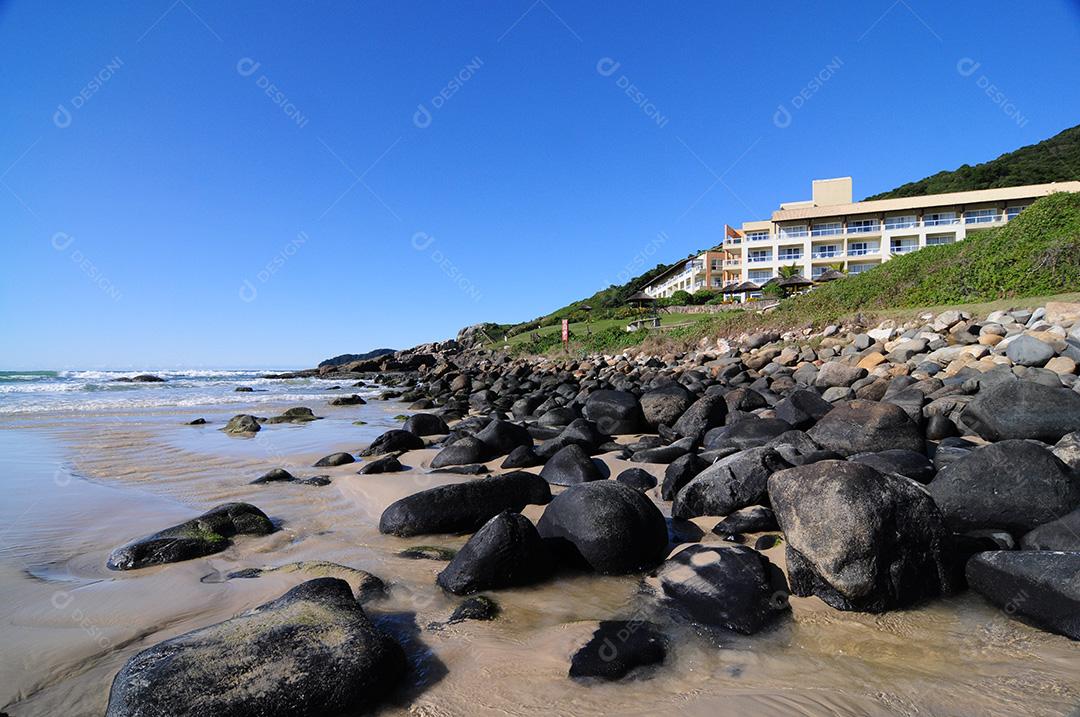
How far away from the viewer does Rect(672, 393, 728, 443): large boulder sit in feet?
31.1

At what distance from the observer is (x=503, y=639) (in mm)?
3172

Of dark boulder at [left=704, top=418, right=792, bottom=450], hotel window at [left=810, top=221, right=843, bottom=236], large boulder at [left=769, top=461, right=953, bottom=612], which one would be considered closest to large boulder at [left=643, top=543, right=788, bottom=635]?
large boulder at [left=769, top=461, right=953, bottom=612]

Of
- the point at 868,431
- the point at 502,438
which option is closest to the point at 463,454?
the point at 502,438

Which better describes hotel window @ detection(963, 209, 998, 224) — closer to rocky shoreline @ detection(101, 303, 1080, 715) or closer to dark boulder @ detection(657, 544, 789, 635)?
rocky shoreline @ detection(101, 303, 1080, 715)

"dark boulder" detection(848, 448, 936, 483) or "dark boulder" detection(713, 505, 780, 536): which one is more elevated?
"dark boulder" detection(848, 448, 936, 483)

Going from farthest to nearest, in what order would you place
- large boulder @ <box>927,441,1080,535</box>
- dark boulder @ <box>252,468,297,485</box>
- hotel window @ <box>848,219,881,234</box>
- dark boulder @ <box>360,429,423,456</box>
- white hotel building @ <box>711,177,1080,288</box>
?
hotel window @ <box>848,219,881,234</box>
white hotel building @ <box>711,177,1080,288</box>
dark boulder @ <box>360,429,423,456</box>
dark boulder @ <box>252,468,297,485</box>
large boulder @ <box>927,441,1080,535</box>

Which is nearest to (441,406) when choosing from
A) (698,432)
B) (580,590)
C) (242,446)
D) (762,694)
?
(242,446)

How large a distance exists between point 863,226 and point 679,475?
176ft

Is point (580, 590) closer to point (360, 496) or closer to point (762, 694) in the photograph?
point (762, 694)

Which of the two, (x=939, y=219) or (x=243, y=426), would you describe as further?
(x=939, y=219)

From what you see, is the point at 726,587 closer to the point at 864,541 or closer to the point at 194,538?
the point at 864,541

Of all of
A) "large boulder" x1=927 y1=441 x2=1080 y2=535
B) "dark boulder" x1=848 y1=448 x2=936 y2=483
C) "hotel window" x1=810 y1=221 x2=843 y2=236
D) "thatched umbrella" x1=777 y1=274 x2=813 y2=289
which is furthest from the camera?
"hotel window" x1=810 y1=221 x2=843 y2=236

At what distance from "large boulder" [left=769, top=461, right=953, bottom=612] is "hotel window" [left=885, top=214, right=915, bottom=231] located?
55376 millimetres

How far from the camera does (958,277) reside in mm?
17891
